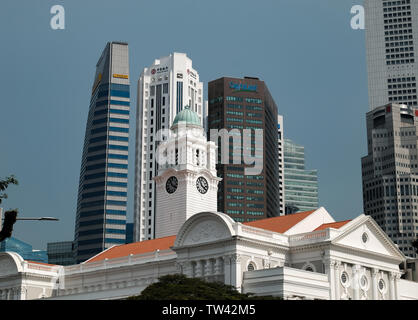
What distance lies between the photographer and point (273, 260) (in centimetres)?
8412

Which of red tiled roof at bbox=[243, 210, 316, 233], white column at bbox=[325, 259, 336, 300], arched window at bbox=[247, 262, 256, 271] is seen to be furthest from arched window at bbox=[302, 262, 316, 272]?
arched window at bbox=[247, 262, 256, 271]

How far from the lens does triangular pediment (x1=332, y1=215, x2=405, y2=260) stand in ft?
278

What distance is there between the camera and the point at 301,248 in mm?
84875

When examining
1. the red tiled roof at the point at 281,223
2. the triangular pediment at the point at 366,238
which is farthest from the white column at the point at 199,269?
the triangular pediment at the point at 366,238

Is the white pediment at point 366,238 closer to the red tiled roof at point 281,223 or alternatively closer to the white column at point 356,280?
the white column at point 356,280

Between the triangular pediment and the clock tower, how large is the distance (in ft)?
86.9

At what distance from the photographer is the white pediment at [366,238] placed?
84688mm

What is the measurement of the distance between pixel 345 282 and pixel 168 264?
21782 mm

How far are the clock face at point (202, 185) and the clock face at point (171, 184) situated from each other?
3043 millimetres

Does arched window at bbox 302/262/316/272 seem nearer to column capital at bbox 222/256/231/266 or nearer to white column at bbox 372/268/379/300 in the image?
white column at bbox 372/268/379/300

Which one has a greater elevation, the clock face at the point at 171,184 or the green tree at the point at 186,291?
the clock face at the point at 171,184

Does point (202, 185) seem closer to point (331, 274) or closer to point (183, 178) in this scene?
point (183, 178)
